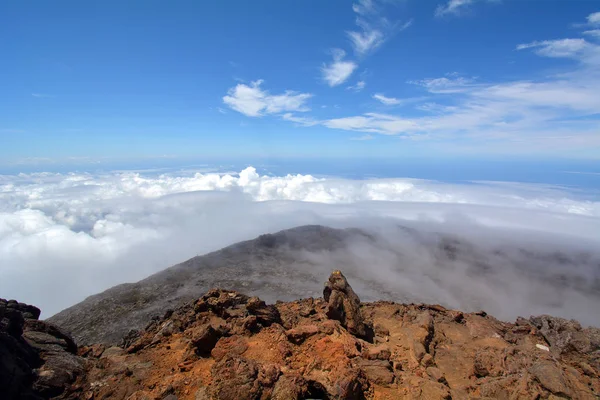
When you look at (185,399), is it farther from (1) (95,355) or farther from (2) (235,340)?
(1) (95,355)

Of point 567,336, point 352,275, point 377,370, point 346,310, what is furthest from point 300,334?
point 352,275

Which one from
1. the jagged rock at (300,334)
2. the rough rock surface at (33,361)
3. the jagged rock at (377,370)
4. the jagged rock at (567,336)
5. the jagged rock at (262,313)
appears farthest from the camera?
the jagged rock at (567,336)

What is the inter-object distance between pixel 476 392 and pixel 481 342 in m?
7.17

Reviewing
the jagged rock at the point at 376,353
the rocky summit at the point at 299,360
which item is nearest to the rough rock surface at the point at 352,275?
the rocky summit at the point at 299,360

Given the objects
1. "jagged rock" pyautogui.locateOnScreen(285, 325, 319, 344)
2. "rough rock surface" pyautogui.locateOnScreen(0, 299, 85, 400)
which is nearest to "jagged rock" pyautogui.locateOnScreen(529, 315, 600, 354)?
"jagged rock" pyautogui.locateOnScreen(285, 325, 319, 344)

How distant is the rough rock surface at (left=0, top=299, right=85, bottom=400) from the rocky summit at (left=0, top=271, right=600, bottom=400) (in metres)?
0.05

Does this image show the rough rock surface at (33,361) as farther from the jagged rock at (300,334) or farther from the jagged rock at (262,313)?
the jagged rock at (300,334)

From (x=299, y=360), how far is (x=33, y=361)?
41.2 feet

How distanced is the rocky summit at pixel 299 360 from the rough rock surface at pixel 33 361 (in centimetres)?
5

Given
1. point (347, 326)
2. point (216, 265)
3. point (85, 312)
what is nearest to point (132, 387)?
point (347, 326)

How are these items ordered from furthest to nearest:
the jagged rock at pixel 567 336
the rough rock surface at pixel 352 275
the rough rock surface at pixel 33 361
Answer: the rough rock surface at pixel 352 275, the jagged rock at pixel 567 336, the rough rock surface at pixel 33 361

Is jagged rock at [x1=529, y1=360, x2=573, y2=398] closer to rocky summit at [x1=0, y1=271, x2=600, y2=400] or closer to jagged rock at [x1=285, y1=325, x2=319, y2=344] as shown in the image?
rocky summit at [x1=0, y1=271, x2=600, y2=400]

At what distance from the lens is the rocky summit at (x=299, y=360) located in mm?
12000

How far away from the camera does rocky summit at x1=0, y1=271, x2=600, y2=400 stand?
39.4 ft
